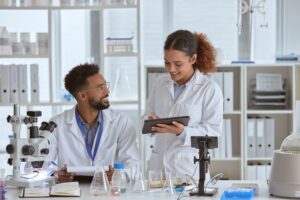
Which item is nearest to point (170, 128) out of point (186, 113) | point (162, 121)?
point (162, 121)

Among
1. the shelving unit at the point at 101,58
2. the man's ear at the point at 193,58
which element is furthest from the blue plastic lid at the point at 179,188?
the shelving unit at the point at 101,58

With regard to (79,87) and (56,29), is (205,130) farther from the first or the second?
(56,29)

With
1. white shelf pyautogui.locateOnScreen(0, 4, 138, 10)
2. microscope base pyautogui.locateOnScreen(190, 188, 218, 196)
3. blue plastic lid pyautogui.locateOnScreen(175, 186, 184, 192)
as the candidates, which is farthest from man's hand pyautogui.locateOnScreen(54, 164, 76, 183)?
white shelf pyautogui.locateOnScreen(0, 4, 138, 10)

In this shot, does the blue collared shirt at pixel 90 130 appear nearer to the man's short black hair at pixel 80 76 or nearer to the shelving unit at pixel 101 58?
the man's short black hair at pixel 80 76

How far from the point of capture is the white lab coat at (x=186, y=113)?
3.38 m

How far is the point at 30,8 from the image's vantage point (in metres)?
4.61

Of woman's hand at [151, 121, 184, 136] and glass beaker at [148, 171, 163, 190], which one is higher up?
woman's hand at [151, 121, 184, 136]

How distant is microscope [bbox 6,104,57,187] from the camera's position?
2.94 m

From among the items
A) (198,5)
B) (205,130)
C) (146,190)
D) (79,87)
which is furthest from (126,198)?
(198,5)

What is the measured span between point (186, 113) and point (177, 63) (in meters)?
0.29

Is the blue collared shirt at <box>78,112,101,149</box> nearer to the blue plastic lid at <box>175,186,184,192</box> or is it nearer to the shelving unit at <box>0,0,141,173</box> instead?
the blue plastic lid at <box>175,186,184,192</box>

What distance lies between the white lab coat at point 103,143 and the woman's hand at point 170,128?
319 millimetres

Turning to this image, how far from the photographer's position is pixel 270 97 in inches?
189

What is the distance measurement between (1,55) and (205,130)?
6.64 feet
